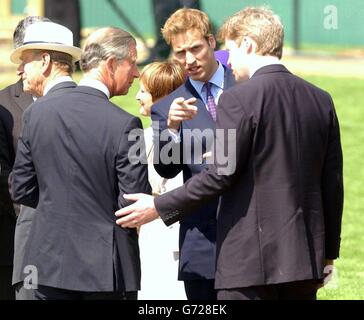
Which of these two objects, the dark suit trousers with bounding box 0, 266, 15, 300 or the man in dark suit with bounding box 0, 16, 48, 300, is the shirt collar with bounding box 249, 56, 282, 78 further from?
the dark suit trousers with bounding box 0, 266, 15, 300

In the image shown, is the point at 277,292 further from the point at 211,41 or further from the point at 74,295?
the point at 211,41

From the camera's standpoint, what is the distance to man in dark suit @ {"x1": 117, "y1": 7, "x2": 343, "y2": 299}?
4.82m

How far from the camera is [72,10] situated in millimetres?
17766

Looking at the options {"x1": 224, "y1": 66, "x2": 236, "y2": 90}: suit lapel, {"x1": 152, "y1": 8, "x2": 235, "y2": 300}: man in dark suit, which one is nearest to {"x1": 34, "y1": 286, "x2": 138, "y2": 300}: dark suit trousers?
{"x1": 152, "y1": 8, "x2": 235, "y2": 300}: man in dark suit

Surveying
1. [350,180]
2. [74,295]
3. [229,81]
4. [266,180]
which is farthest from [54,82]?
[350,180]

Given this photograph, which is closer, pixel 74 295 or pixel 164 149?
pixel 74 295

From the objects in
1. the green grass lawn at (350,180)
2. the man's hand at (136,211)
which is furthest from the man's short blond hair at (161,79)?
the green grass lawn at (350,180)

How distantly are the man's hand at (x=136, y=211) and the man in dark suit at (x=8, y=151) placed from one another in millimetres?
1141

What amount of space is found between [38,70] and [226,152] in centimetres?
119

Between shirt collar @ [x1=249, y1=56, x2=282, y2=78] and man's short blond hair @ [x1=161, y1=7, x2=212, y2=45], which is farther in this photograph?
man's short blond hair @ [x1=161, y1=7, x2=212, y2=45]

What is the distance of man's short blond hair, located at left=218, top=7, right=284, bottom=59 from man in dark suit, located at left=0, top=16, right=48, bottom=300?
150 centimetres

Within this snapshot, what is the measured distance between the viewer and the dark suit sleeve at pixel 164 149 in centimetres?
546

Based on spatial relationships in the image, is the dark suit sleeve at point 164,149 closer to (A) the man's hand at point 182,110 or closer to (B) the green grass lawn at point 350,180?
(A) the man's hand at point 182,110

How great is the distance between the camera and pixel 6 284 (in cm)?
623
